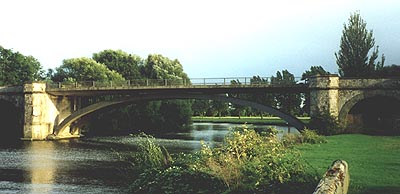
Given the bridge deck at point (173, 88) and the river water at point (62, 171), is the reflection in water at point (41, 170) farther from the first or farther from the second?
the bridge deck at point (173, 88)

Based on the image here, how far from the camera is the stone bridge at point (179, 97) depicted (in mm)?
40344

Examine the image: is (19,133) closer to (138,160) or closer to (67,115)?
(67,115)

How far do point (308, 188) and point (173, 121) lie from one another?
56.2m

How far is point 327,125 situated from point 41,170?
23.6 meters

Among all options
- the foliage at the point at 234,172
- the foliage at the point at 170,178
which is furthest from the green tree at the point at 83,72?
the foliage at the point at 234,172

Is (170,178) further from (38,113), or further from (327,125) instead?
(38,113)

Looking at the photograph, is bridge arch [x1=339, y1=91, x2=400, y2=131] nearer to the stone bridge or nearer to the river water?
the stone bridge

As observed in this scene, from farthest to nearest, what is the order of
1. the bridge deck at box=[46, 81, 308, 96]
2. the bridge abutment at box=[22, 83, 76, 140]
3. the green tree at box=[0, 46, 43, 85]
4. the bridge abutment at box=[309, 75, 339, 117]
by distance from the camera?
the green tree at box=[0, 46, 43, 85] → the bridge abutment at box=[22, 83, 76, 140] → the bridge deck at box=[46, 81, 308, 96] → the bridge abutment at box=[309, 75, 339, 117]

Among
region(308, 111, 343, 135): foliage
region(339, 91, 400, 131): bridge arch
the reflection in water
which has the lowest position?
the reflection in water

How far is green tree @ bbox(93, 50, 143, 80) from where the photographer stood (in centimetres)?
7075

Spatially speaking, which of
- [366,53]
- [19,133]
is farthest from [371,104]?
[19,133]

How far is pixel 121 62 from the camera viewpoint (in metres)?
72.1

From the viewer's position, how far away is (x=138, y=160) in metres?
19.0

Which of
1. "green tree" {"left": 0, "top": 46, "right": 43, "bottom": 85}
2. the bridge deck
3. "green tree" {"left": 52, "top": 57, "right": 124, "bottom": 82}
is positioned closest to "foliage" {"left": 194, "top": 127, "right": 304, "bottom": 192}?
the bridge deck
